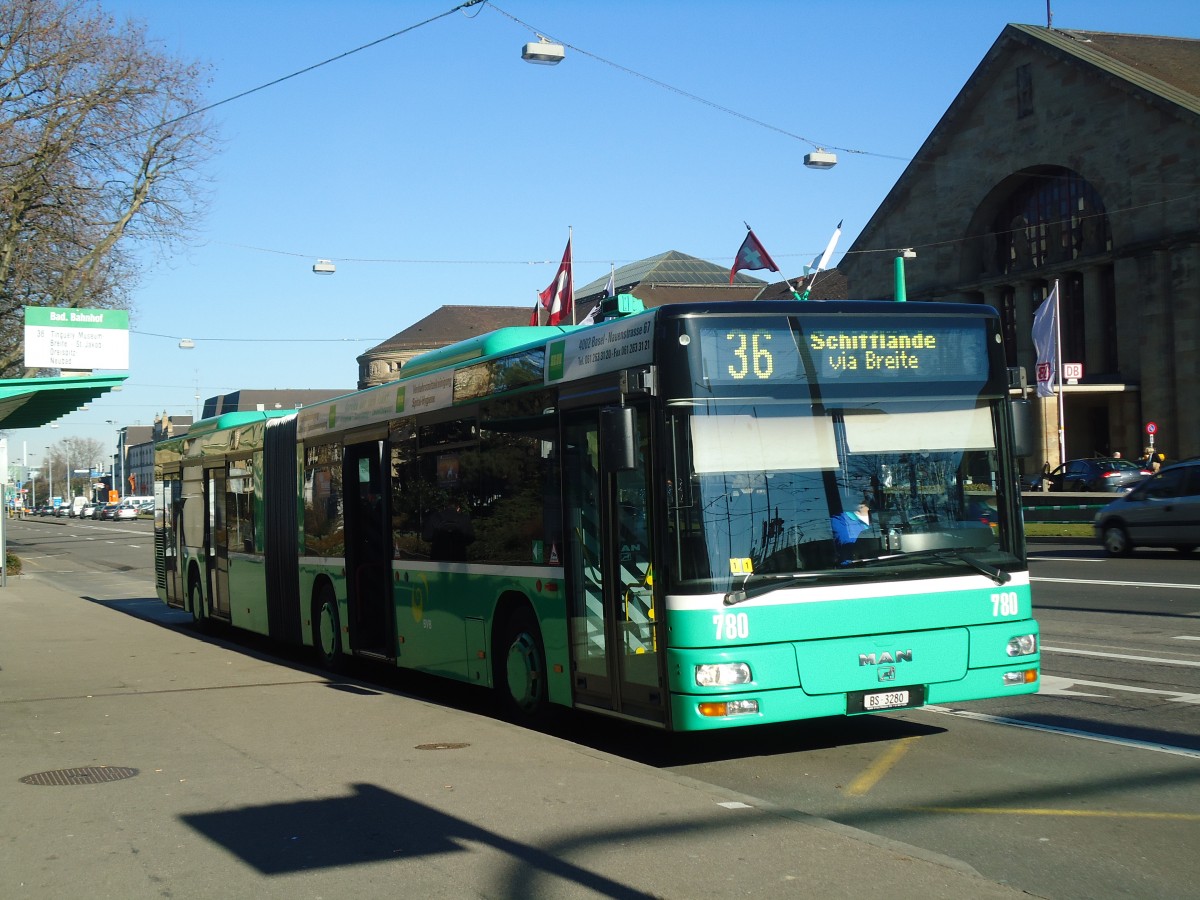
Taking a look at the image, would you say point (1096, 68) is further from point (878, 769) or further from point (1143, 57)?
point (878, 769)

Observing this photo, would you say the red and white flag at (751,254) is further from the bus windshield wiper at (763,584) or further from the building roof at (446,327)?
the building roof at (446,327)

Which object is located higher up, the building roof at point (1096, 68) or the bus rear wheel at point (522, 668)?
the building roof at point (1096, 68)

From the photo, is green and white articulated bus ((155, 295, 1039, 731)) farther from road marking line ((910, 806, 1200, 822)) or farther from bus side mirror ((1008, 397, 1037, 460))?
road marking line ((910, 806, 1200, 822))

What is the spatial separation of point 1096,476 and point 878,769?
141ft

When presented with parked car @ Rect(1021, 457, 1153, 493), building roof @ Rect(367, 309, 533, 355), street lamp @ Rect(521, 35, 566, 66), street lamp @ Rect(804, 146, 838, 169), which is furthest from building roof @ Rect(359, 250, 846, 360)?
street lamp @ Rect(521, 35, 566, 66)

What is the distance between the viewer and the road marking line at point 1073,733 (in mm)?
8250

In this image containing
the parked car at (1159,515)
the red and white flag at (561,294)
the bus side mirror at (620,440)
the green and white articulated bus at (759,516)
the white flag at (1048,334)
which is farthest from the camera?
the white flag at (1048,334)

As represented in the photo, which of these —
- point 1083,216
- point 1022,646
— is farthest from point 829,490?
point 1083,216

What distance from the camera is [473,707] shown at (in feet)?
38.3

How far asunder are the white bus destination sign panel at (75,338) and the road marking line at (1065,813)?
2661cm

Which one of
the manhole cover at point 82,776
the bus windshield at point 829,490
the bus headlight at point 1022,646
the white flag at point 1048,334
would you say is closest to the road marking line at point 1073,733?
the bus headlight at point 1022,646

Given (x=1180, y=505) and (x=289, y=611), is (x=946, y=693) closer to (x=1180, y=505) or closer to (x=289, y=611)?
(x=289, y=611)

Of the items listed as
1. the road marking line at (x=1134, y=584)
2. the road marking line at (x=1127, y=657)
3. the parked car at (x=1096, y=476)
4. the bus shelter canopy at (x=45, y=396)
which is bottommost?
the road marking line at (x=1127, y=657)

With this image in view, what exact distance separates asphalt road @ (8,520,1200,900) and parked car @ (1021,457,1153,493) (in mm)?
34064
